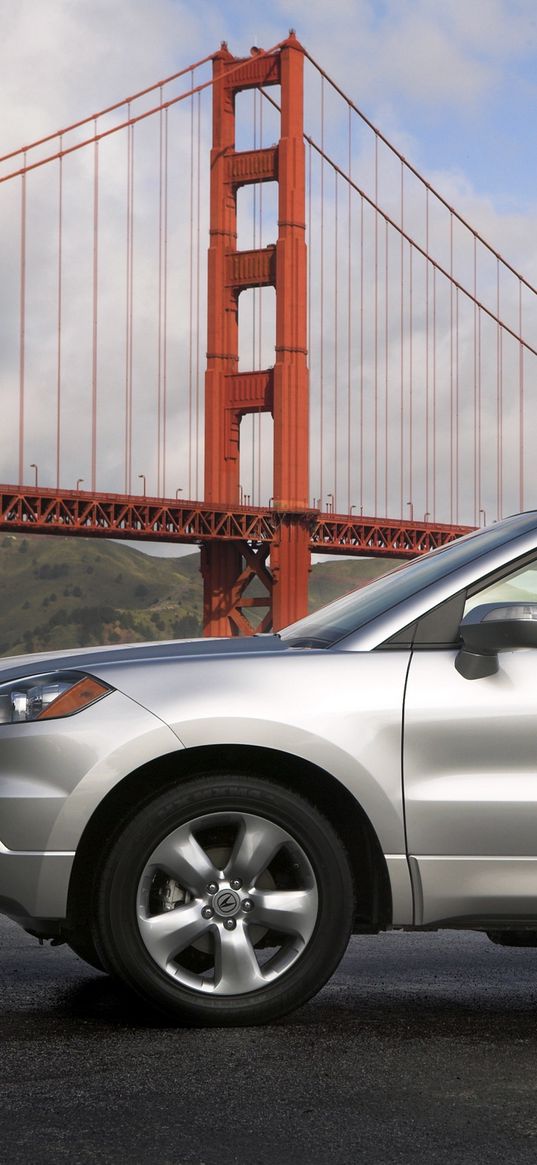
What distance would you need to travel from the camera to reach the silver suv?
13.0 ft

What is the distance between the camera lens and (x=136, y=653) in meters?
4.40

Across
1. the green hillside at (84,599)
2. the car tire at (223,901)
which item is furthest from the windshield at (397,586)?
the green hillside at (84,599)

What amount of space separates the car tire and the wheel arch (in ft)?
0.13

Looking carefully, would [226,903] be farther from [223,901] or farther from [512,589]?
[512,589]

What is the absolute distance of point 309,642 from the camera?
4.32 meters

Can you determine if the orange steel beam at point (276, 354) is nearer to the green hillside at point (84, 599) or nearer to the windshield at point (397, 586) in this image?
the windshield at point (397, 586)

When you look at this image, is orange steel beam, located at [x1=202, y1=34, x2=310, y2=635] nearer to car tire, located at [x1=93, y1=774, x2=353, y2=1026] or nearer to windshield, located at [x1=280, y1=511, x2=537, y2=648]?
windshield, located at [x1=280, y1=511, x2=537, y2=648]

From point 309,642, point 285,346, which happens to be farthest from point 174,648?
point 285,346

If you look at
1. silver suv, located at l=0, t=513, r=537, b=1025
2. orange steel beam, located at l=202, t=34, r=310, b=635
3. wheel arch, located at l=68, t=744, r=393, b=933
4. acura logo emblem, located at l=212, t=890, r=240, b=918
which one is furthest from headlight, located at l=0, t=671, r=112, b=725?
orange steel beam, located at l=202, t=34, r=310, b=635

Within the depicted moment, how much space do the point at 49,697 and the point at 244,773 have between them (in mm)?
533

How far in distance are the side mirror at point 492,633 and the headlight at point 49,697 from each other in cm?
91

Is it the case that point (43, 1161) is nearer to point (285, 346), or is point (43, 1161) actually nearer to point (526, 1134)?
point (526, 1134)

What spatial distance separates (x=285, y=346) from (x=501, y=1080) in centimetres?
5687

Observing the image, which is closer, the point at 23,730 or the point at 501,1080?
the point at 501,1080
